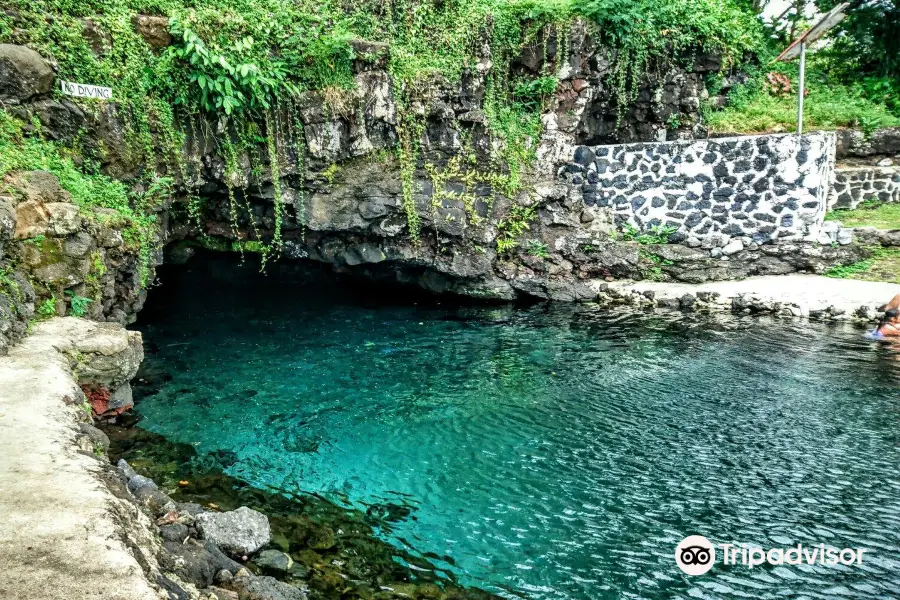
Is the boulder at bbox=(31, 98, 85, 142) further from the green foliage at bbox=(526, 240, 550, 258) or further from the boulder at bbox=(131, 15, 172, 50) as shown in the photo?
the green foliage at bbox=(526, 240, 550, 258)

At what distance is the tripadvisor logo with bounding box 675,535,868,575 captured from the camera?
5.31m

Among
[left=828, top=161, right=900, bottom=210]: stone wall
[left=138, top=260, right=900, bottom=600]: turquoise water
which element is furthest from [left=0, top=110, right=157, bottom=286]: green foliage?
[left=828, top=161, right=900, bottom=210]: stone wall

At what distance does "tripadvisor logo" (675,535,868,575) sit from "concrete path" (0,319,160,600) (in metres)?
4.33

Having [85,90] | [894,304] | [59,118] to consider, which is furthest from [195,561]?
[894,304]

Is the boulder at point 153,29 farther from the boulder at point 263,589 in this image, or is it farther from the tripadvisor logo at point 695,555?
the tripadvisor logo at point 695,555

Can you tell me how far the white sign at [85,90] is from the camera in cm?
958

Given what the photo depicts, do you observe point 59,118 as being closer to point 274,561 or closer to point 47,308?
point 47,308

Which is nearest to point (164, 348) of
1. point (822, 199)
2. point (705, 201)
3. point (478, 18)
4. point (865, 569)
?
point (478, 18)

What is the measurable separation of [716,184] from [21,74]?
595 inches

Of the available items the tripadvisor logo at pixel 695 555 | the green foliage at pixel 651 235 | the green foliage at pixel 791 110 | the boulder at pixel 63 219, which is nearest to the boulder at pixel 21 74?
the boulder at pixel 63 219

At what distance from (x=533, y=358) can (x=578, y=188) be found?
283 inches

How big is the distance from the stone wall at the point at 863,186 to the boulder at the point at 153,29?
58.2ft

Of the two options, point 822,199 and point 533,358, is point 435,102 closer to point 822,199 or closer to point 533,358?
point 533,358

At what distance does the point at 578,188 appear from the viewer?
17.0 metres
